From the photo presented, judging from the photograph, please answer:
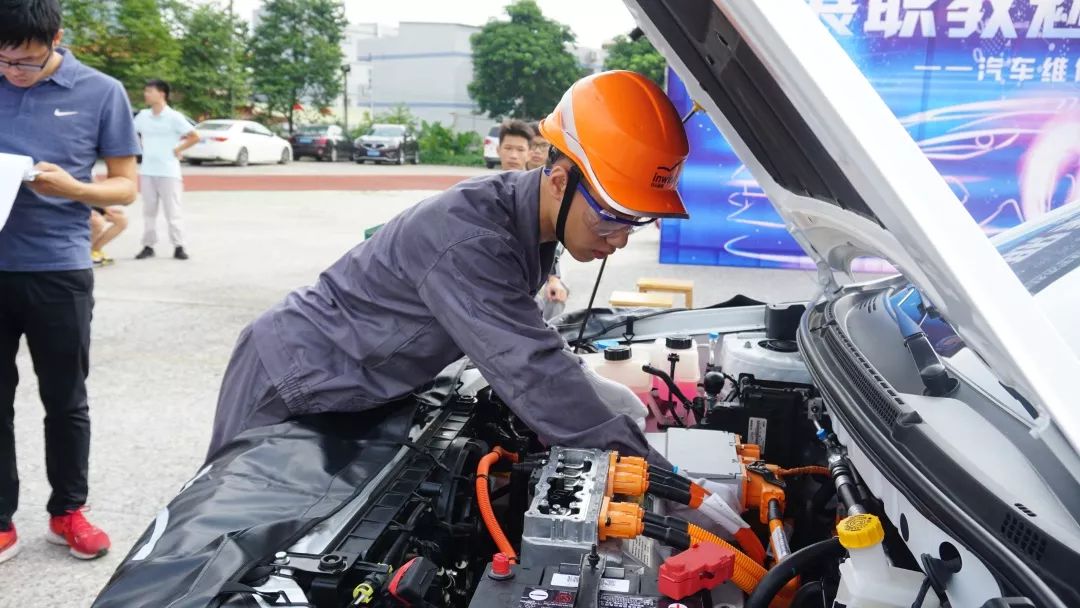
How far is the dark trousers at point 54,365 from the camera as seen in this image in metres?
2.69

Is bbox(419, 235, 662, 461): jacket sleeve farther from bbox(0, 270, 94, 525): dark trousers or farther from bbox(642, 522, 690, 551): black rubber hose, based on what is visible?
bbox(0, 270, 94, 525): dark trousers

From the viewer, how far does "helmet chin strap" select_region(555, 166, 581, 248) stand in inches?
69.5

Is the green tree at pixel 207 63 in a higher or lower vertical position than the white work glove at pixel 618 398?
higher

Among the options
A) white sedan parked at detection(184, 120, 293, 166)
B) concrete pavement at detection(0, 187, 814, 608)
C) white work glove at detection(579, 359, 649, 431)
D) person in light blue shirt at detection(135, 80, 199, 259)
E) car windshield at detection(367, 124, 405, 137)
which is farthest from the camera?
car windshield at detection(367, 124, 405, 137)

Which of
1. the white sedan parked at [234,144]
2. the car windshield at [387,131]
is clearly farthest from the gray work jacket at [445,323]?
the car windshield at [387,131]

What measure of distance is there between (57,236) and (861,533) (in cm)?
259

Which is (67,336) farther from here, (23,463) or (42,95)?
(23,463)

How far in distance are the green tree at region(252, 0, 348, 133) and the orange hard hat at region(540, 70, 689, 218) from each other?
34214 mm

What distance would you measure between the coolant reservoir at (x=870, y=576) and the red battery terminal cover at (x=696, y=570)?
174mm

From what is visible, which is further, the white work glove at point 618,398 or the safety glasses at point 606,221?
the white work glove at point 618,398

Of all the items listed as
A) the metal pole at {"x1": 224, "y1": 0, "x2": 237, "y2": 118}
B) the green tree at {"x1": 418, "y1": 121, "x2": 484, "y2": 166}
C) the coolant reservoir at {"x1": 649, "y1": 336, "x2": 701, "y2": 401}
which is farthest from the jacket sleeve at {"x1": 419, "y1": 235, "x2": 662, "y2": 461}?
the metal pole at {"x1": 224, "y1": 0, "x2": 237, "y2": 118}

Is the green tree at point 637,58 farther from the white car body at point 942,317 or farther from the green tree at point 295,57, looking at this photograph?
the white car body at point 942,317

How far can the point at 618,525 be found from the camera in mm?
1411

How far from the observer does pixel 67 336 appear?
274cm
